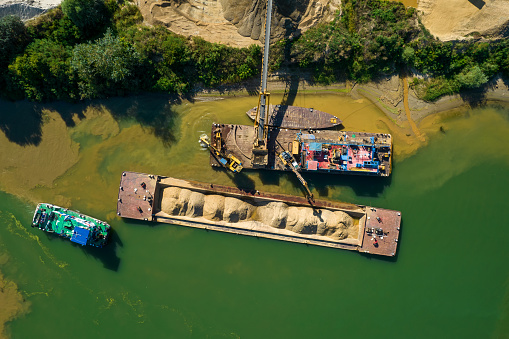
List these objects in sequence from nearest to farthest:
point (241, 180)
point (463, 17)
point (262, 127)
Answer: point (463, 17)
point (262, 127)
point (241, 180)

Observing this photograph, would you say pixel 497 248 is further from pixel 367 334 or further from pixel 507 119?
pixel 367 334

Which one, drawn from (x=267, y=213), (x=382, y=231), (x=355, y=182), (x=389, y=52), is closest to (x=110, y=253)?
(x=267, y=213)

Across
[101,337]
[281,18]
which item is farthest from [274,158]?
[101,337]

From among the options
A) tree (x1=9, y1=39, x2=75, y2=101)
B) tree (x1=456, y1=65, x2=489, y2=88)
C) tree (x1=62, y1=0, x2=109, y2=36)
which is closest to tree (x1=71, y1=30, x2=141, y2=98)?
tree (x1=9, y1=39, x2=75, y2=101)

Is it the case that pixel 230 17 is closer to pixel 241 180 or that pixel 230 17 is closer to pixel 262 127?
pixel 262 127

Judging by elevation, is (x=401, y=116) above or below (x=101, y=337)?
above

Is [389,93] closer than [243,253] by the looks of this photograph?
Yes
